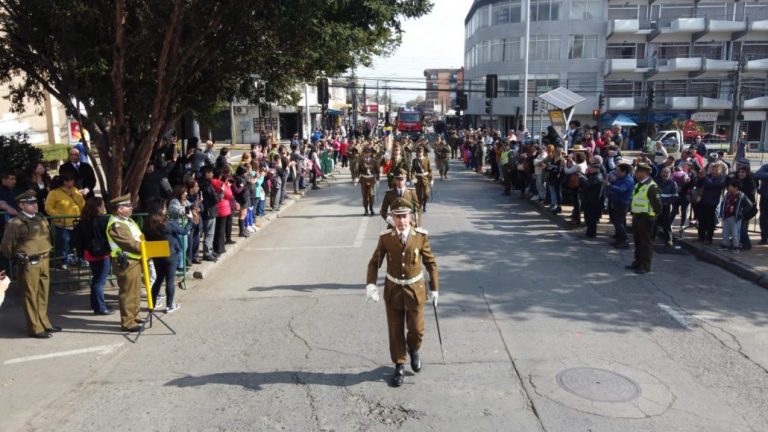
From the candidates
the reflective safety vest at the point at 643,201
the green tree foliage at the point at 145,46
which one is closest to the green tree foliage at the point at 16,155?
the green tree foliage at the point at 145,46

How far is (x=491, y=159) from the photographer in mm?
24469

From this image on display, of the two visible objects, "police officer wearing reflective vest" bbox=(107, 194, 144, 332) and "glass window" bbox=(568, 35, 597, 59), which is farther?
"glass window" bbox=(568, 35, 597, 59)

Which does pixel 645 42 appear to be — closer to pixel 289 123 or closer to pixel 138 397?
pixel 289 123

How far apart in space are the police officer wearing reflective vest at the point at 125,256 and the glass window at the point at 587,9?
4892 cm

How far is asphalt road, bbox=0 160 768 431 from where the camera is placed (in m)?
5.05

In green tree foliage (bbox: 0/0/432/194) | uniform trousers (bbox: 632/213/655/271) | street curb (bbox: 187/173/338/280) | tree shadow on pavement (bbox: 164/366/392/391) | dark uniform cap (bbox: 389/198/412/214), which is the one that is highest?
green tree foliage (bbox: 0/0/432/194)

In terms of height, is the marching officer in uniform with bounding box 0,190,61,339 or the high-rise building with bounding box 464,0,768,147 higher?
the high-rise building with bounding box 464,0,768,147

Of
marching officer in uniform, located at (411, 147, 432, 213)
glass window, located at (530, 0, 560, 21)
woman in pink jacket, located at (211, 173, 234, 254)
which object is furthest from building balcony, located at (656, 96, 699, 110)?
woman in pink jacket, located at (211, 173, 234, 254)

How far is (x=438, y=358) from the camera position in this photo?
6184mm

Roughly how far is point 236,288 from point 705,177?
8.93m

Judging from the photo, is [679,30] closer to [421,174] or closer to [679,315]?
[421,174]

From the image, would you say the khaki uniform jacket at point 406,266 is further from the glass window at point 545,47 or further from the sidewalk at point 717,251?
the glass window at point 545,47

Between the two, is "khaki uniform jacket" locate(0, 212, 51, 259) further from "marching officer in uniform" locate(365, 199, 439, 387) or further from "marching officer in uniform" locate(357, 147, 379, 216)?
"marching officer in uniform" locate(357, 147, 379, 216)

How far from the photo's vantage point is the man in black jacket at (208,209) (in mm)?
10234
